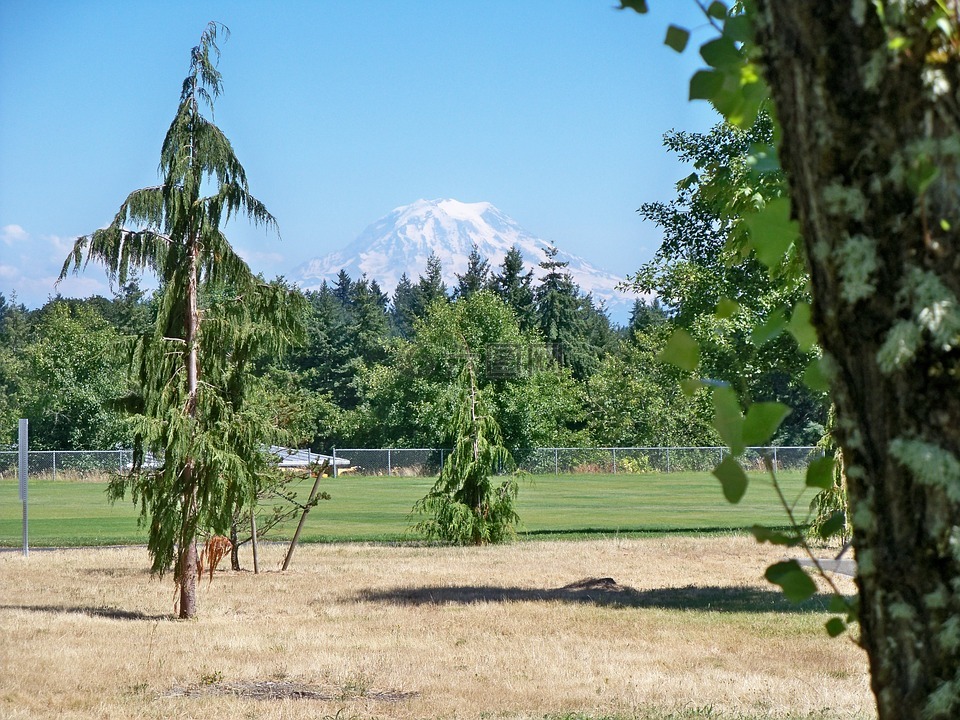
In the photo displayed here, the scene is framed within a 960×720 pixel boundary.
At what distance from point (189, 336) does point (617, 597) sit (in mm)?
5378

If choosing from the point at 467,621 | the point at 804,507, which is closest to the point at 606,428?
the point at 804,507

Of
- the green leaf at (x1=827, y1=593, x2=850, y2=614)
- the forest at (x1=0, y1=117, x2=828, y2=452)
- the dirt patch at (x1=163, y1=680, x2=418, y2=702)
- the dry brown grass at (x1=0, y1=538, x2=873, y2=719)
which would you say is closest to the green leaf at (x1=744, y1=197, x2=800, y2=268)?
the green leaf at (x1=827, y1=593, x2=850, y2=614)

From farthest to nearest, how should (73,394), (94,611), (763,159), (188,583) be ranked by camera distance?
1. (73,394)
2. (94,611)
3. (188,583)
4. (763,159)

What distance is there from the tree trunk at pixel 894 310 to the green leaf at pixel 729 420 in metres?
0.10

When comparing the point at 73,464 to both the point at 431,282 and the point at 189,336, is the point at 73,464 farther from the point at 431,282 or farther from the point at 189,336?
the point at 431,282

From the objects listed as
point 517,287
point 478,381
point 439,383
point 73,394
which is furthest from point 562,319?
point 73,394

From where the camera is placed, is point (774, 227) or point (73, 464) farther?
point (73, 464)

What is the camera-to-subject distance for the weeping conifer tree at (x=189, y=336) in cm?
913

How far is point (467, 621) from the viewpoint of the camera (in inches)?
376

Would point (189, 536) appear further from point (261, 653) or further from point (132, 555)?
point (132, 555)

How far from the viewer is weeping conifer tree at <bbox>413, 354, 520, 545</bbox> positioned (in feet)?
56.1

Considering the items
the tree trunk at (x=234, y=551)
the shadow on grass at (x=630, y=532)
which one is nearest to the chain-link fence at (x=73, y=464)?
the shadow on grass at (x=630, y=532)

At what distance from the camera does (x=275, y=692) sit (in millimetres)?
6629

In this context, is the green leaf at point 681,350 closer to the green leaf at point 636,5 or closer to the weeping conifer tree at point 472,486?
the green leaf at point 636,5
